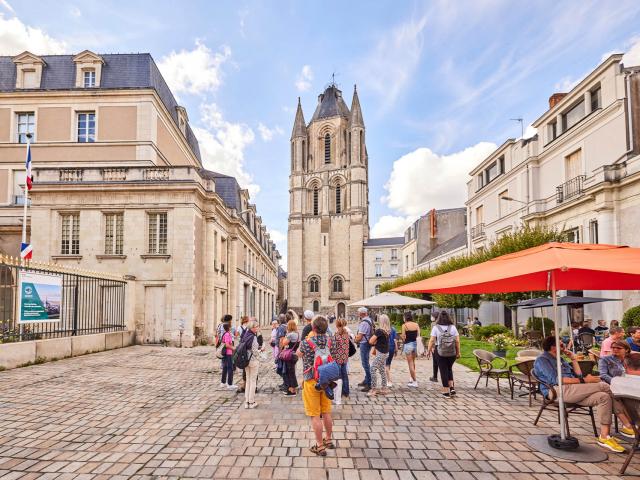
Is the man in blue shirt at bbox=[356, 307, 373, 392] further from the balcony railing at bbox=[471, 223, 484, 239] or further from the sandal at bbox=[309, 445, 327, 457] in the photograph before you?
the balcony railing at bbox=[471, 223, 484, 239]

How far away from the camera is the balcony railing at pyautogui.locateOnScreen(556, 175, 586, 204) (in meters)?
22.0

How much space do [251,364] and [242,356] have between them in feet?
0.73

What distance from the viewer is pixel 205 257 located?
20750 millimetres

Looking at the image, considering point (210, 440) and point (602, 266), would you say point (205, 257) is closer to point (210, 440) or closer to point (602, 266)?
point (210, 440)

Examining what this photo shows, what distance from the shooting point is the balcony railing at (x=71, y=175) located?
62.4 feet

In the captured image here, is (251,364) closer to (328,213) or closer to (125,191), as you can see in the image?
(125,191)

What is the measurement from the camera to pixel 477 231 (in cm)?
3344

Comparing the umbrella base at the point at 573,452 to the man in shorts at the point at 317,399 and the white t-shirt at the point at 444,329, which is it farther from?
the white t-shirt at the point at 444,329

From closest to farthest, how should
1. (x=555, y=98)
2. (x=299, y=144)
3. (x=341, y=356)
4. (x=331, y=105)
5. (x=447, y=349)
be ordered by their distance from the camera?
(x=341, y=356)
(x=447, y=349)
(x=555, y=98)
(x=299, y=144)
(x=331, y=105)

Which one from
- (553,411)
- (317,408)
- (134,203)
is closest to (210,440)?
(317,408)

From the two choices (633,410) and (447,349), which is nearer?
(633,410)

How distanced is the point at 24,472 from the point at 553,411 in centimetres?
762

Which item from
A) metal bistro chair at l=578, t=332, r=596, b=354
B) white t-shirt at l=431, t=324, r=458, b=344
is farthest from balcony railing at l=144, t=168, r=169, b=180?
metal bistro chair at l=578, t=332, r=596, b=354

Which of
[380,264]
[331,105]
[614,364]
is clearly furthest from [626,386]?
[331,105]
